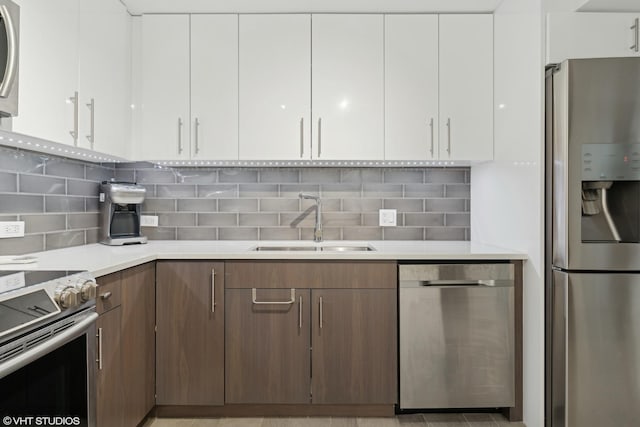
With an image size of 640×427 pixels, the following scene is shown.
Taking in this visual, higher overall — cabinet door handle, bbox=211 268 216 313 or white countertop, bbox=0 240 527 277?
white countertop, bbox=0 240 527 277

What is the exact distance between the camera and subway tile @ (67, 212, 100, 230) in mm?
2316

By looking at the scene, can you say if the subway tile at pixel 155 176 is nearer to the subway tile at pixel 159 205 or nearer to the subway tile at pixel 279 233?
the subway tile at pixel 159 205

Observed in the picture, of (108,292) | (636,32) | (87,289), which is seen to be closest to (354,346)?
(108,292)

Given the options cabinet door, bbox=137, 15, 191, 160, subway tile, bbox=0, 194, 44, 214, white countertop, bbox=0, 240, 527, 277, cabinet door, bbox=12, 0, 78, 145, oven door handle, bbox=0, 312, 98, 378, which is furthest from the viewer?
cabinet door, bbox=137, 15, 191, 160

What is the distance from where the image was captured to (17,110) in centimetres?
145

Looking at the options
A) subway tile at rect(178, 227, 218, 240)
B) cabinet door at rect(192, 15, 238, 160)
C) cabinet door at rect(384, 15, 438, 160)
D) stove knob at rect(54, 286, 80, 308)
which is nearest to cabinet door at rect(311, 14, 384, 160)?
cabinet door at rect(384, 15, 438, 160)

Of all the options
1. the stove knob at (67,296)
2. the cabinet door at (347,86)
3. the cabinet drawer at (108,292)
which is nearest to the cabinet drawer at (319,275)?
the cabinet drawer at (108,292)

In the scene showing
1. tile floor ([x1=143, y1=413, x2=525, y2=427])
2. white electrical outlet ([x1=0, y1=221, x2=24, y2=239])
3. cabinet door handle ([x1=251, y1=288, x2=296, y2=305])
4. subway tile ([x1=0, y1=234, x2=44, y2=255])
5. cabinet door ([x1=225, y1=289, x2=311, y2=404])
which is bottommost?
tile floor ([x1=143, y1=413, x2=525, y2=427])

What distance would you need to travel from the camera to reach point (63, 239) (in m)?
2.26

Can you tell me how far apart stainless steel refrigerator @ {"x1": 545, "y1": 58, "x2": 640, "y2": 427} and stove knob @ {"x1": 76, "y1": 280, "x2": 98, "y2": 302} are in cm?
190

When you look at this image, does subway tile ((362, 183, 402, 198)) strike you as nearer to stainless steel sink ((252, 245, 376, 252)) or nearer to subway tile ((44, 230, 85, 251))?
stainless steel sink ((252, 245, 376, 252))

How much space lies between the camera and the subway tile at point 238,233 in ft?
9.08

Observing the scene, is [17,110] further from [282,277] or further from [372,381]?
[372,381]

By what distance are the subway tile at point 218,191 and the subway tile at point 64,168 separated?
696 millimetres
